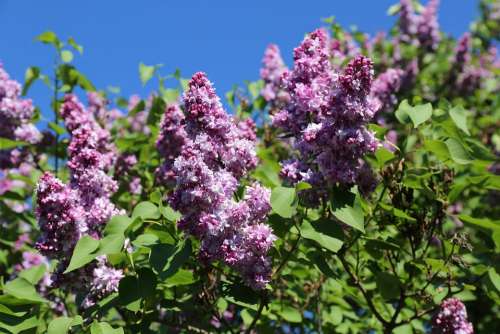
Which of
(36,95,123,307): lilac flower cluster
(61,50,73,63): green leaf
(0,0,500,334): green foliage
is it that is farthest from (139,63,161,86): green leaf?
(36,95,123,307): lilac flower cluster

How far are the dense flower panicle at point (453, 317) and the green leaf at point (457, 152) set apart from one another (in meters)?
0.84

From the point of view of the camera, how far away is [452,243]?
2918 mm

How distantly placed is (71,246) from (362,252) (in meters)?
1.56

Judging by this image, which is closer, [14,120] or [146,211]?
[146,211]

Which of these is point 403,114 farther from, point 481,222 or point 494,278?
point 494,278

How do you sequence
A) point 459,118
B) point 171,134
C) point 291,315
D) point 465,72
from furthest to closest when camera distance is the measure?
point 465,72 → point 291,315 → point 171,134 → point 459,118

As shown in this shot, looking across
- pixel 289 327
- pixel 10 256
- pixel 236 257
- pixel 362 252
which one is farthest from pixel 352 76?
pixel 10 256

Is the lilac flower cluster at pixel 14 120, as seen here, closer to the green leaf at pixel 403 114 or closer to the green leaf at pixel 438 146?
the green leaf at pixel 403 114

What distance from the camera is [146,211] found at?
2646mm

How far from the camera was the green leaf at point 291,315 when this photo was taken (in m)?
3.83

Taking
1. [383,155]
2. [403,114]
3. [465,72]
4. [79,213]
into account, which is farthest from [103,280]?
[465,72]

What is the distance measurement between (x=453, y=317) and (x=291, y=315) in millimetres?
1014

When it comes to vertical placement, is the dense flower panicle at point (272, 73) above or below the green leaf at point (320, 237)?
above

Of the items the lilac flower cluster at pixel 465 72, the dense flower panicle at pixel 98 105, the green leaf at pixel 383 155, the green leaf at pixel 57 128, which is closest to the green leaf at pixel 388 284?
the green leaf at pixel 383 155
